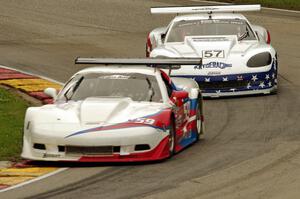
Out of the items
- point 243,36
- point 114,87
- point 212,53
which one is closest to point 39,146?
point 114,87

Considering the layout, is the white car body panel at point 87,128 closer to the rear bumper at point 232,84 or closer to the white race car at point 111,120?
the white race car at point 111,120

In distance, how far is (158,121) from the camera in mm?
12758

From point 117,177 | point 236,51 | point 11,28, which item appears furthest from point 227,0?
point 117,177

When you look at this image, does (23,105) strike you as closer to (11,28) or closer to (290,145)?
(290,145)

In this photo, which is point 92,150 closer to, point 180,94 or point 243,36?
point 180,94

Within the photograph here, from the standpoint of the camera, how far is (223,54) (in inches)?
748

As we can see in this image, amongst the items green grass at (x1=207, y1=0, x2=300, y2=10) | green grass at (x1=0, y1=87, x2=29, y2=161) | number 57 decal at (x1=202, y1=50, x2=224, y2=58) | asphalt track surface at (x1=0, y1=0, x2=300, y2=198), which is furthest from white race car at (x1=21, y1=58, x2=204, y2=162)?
green grass at (x1=207, y1=0, x2=300, y2=10)

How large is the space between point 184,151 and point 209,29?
Result: 6900mm

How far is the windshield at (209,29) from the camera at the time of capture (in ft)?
65.9

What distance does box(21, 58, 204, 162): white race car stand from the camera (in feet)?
40.9

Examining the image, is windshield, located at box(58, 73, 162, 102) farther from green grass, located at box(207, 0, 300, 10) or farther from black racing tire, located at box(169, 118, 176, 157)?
green grass, located at box(207, 0, 300, 10)

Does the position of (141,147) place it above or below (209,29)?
below

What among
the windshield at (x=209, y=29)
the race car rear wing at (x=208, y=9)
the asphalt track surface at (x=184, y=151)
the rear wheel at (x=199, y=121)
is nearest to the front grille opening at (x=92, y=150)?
the asphalt track surface at (x=184, y=151)

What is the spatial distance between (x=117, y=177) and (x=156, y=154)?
100cm
